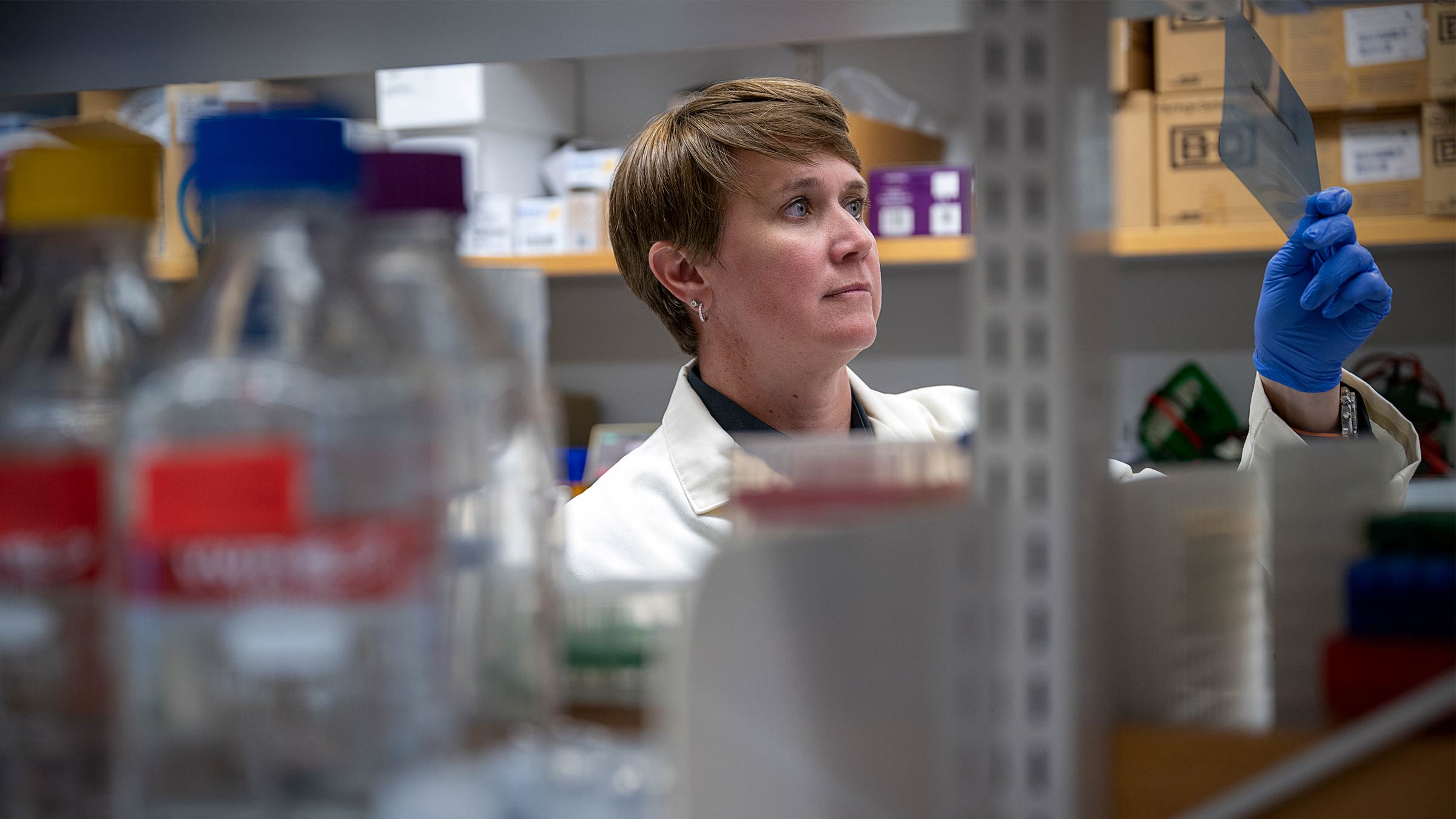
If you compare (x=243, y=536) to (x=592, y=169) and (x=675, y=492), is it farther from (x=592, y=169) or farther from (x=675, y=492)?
(x=592, y=169)

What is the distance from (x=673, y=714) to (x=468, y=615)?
0.54 feet

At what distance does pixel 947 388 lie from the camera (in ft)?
6.61

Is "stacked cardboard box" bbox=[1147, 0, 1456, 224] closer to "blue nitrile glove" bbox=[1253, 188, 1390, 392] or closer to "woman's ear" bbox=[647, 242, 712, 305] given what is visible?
"blue nitrile glove" bbox=[1253, 188, 1390, 392]

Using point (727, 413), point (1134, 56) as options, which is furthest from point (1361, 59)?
point (727, 413)

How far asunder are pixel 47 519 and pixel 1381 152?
2.61 m

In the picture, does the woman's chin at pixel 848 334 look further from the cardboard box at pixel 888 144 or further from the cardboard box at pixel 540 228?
the cardboard box at pixel 540 228

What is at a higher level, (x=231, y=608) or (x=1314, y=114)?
(x=1314, y=114)

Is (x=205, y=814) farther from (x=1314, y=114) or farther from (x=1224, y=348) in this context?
(x=1224, y=348)

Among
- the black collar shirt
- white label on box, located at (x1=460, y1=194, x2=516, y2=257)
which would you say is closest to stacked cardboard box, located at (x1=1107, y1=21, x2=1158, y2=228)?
the black collar shirt

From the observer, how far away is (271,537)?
426 mm

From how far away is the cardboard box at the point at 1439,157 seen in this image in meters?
2.39

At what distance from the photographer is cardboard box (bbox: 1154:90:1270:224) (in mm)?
2568

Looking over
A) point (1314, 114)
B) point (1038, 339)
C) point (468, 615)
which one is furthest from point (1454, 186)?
point (468, 615)

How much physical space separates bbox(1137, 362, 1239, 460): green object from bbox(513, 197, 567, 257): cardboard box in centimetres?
150
